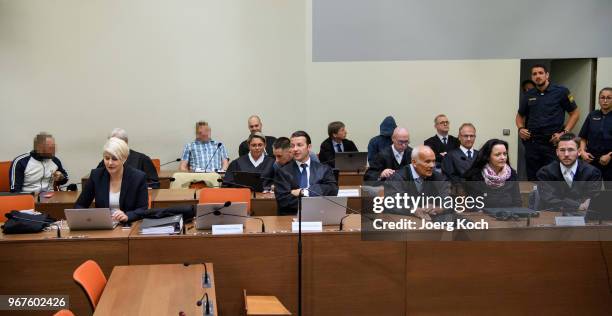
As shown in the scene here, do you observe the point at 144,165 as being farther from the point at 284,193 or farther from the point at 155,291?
the point at 155,291

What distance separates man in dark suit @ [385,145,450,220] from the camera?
4.43 m

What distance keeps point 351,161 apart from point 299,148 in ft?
5.92

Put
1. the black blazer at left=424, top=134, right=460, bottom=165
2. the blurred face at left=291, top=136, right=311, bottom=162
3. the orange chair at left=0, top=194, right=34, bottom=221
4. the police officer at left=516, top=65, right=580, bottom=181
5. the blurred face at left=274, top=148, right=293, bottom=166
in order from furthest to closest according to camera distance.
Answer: the black blazer at left=424, top=134, right=460, bottom=165
the police officer at left=516, top=65, right=580, bottom=181
the blurred face at left=274, top=148, right=293, bottom=166
the blurred face at left=291, top=136, right=311, bottom=162
the orange chair at left=0, top=194, right=34, bottom=221

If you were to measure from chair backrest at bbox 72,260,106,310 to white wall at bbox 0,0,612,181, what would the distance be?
17.0ft

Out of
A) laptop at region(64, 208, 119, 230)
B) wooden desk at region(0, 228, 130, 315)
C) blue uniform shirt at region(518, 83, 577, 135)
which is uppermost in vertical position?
blue uniform shirt at region(518, 83, 577, 135)

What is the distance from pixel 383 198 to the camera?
4598 mm

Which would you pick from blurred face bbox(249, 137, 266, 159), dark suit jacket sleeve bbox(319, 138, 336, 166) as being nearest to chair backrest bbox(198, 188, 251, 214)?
blurred face bbox(249, 137, 266, 159)

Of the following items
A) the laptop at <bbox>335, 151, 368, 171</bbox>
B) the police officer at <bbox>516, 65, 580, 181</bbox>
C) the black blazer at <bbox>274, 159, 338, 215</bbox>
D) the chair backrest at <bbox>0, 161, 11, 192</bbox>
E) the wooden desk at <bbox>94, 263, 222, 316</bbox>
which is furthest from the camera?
the chair backrest at <bbox>0, 161, 11, 192</bbox>

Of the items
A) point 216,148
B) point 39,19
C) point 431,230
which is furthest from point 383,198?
point 39,19

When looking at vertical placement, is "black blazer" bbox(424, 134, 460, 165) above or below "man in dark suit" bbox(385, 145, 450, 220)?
above

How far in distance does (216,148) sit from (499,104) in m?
3.93

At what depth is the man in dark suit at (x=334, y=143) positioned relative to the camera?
7.30 meters

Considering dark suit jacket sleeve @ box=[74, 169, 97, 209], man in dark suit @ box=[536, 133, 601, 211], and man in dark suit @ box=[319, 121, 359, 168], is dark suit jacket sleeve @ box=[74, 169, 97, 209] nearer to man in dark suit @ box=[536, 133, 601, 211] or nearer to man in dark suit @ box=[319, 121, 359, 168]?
man in dark suit @ box=[536, 133, 601, 211]

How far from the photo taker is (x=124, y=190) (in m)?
4.12
